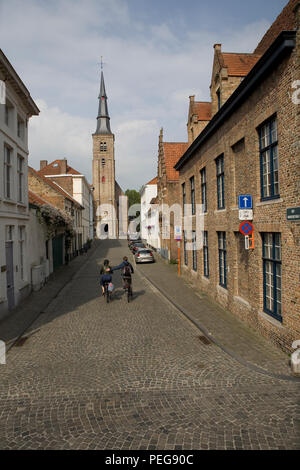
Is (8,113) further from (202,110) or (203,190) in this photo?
(202,110)

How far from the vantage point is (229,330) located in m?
8.79

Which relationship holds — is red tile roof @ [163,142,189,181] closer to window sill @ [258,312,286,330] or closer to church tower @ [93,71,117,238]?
window sill @ [258,312,286,330]

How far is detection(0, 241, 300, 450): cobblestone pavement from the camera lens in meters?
4.20

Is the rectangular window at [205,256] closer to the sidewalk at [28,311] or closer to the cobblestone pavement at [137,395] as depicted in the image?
the cobblestone pavement at [137,395]

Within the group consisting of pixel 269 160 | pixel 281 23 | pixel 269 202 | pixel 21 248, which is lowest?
pixel 21 248

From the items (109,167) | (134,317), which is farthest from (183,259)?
(109,167)

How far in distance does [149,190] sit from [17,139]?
39218 millimetres

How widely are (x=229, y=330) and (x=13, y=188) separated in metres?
9.15

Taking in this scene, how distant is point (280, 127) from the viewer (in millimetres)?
7039

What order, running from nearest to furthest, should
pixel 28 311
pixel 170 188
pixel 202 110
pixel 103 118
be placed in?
pixel 28 311 < pixel 202 110 < pixel 170 188 < pixel 103 118

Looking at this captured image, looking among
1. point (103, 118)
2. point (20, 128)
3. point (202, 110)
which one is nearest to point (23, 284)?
point (20, 128)

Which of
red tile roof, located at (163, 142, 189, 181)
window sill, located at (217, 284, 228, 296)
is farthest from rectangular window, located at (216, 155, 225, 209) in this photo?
red tile roof, located at (163, 142, 189, 181)

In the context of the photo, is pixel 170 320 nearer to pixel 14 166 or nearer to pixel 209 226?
pixel 209 226

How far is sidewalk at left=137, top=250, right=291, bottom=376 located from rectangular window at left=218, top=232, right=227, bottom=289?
934mm
